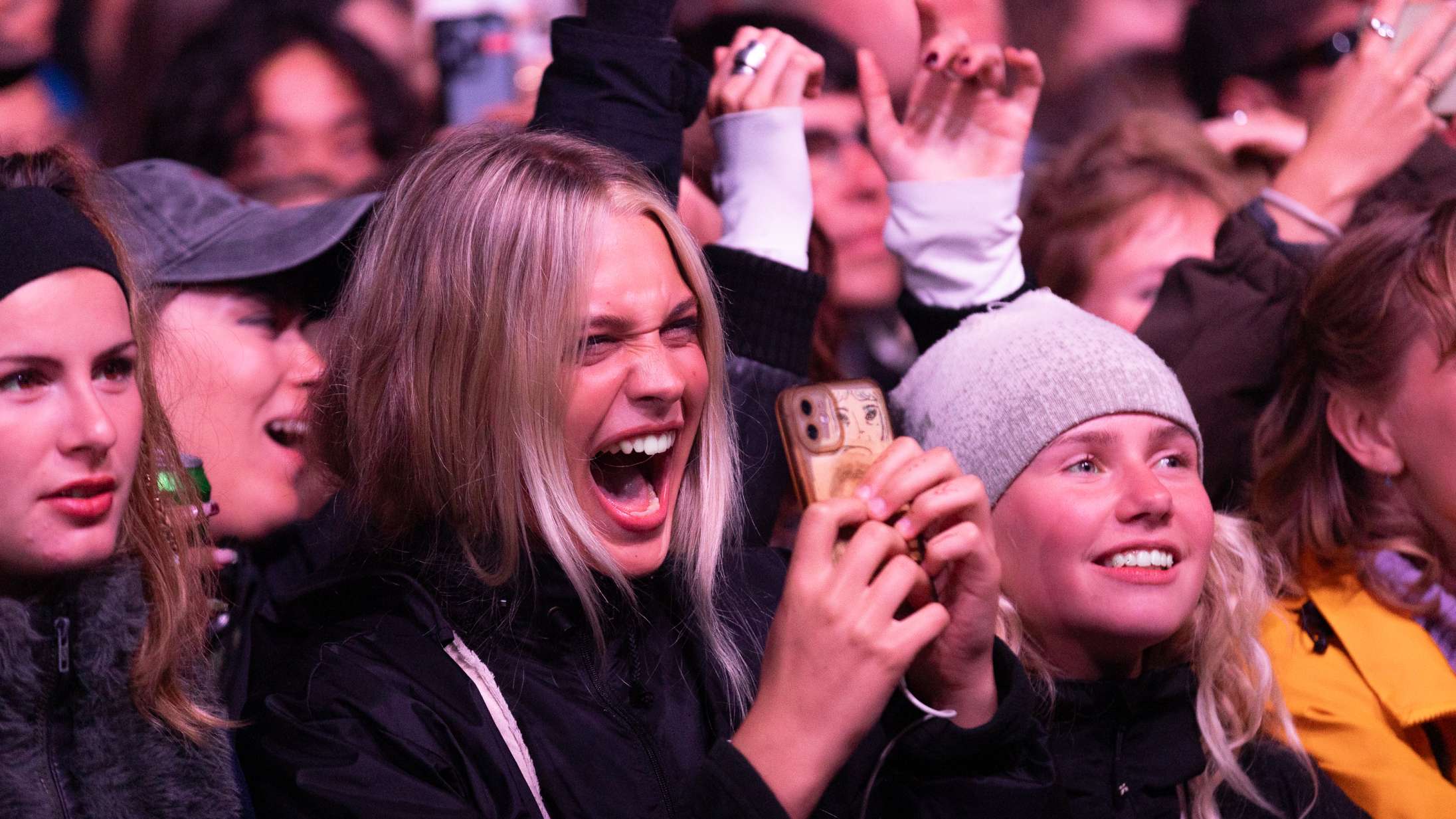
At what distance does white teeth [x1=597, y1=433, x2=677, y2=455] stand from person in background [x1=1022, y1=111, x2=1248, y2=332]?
143cm

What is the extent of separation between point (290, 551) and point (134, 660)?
2.10 ft

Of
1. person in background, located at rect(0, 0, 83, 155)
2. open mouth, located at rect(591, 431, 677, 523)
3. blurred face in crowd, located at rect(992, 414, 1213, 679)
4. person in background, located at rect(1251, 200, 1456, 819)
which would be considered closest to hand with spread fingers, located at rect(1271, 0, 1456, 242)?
person in background, located at rect(1251, 200, 1456, 819)

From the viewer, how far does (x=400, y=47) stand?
2.89m

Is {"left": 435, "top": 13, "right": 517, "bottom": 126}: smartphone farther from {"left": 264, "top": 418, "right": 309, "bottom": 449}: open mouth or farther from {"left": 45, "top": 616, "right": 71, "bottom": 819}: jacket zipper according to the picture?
{"left": 45, "top": 616, "right": 71, "bottom": 819}: jacket zipper

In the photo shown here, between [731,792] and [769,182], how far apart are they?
1142 mm

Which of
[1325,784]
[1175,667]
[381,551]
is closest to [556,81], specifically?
[381,551]

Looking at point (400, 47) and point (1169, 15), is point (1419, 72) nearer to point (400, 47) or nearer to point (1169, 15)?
point (1169, 15)

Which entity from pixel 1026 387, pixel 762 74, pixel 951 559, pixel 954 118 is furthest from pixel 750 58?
pixel 951 559

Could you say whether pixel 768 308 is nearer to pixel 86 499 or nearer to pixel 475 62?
pixel 86 499

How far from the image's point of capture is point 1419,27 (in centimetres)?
240

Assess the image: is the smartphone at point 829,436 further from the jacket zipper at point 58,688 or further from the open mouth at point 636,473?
the jacket zipper at point 58,688

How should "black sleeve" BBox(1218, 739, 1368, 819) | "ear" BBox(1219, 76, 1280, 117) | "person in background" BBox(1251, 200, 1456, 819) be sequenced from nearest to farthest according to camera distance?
1. "black sleeve" BBox(1218, 739, 1368, 819)
2. "person in background" BBox(1251, 200, 1456, 819)
3. "ear" BBox(1219, 76, 1280, 117)

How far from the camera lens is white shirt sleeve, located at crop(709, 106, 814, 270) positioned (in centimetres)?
214

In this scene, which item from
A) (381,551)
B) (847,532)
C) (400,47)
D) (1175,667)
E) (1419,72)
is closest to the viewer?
(847,532)
